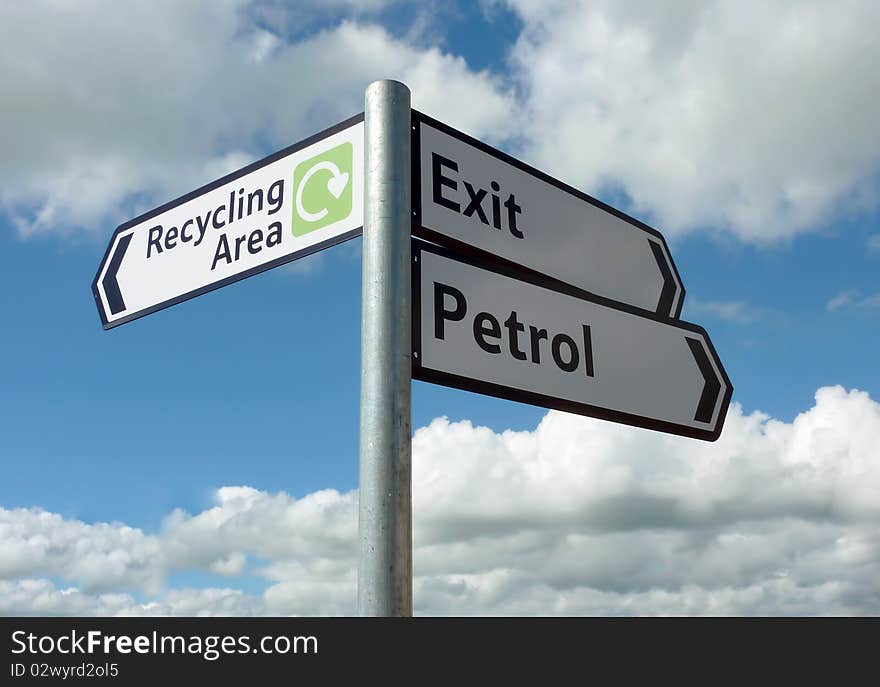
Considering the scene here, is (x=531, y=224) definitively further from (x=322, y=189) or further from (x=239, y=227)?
(x=239, y=227)

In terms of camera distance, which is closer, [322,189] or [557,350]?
[322,189]

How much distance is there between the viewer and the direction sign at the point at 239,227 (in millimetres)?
3301

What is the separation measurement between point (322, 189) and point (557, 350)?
3.56 ft

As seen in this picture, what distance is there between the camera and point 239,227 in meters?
3.62

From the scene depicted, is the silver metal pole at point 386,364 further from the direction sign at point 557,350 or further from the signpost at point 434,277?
the direction sign at point 557,350

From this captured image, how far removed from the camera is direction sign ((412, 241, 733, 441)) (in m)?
3.09

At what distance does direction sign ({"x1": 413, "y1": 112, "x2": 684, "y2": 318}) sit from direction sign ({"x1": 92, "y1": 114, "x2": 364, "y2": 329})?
27 centimetres

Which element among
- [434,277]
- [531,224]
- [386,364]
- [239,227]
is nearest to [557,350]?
[531,224]

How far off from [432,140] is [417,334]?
2.63ft

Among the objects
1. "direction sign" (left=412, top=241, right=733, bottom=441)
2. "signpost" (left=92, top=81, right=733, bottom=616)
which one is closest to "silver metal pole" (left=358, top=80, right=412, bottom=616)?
"signpost" (left=92, top=81, right=733, bottom=616)

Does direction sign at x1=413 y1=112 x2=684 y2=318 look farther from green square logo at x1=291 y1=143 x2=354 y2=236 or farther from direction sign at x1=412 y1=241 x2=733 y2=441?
green square logo at x1=291 y1=143 x2=354 y2=236

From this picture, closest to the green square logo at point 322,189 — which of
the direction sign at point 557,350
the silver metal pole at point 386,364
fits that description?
the silver metal pole at point 386,364
